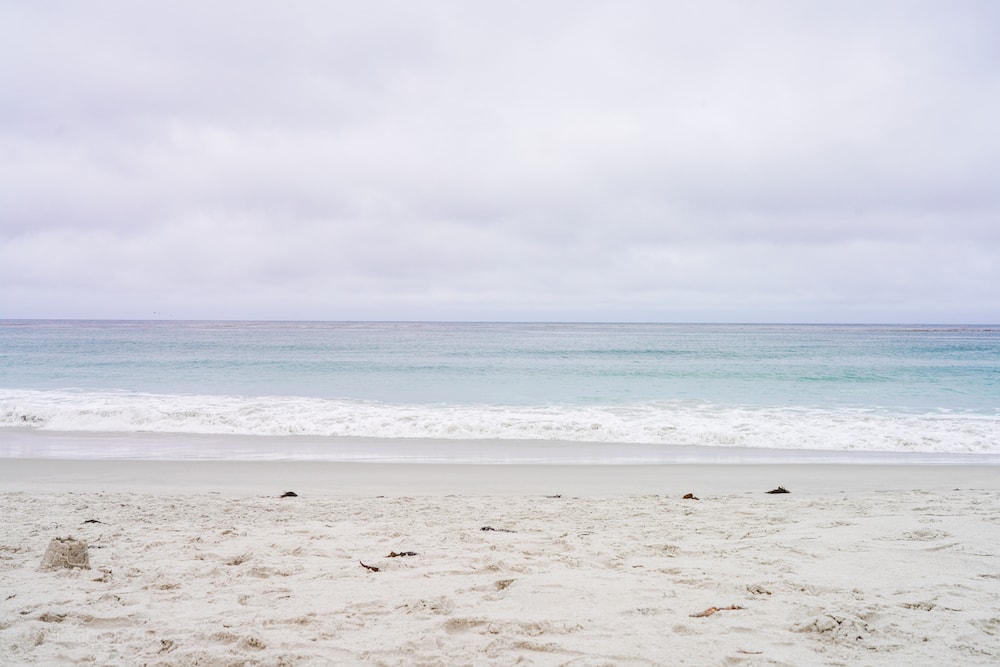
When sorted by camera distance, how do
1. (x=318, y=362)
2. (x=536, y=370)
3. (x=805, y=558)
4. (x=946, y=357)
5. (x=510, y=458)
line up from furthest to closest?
(x=946, y=357) → (x=318, y=362) → (x=536, y=370) → (x=510, y=458) → (x=805, y=558)

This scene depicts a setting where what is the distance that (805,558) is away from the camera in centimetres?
499

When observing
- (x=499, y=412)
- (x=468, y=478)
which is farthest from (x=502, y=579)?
(x=499, y=412)

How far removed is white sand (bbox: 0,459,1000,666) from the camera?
A: 3432mm

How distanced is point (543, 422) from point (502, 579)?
33.3 ft

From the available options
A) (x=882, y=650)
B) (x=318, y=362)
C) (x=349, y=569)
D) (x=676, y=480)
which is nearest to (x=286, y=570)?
(x=349, y=569)

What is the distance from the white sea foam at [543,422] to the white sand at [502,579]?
500cm

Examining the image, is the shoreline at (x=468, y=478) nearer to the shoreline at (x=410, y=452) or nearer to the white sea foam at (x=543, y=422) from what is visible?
the shoreline at (x=410, y=452)

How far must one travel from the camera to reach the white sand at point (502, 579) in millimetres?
3432

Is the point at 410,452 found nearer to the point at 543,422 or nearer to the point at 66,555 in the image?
the point at 543,422

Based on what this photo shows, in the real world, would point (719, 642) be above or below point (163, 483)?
above

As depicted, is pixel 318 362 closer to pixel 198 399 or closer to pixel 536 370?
pixel 536 370

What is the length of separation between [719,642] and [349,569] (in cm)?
269

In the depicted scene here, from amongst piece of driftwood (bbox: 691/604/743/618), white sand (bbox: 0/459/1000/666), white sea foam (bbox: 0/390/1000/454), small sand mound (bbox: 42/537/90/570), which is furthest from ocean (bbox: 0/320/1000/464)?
piece of driftwood (bbox: 691/604/743/618)

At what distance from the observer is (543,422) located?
1458cm
